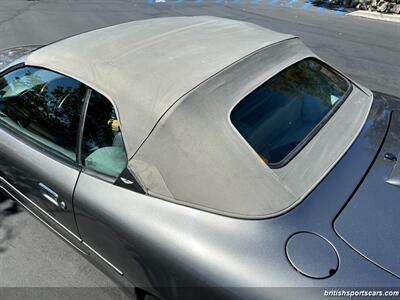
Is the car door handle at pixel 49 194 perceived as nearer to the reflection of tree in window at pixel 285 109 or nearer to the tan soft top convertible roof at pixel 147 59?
the tan soft top convertible roof at pixel 147 59

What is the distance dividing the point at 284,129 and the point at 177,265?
940 mm

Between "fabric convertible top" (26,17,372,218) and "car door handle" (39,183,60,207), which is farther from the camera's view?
"car door handle" (39,183,60,207)

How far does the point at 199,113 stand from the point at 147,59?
1.92 feet

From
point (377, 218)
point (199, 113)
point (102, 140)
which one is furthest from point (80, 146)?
point (377, 218)

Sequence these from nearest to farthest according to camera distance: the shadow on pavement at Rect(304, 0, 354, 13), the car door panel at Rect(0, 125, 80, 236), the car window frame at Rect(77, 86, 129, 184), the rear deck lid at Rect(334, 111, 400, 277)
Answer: the rear deck lid at Rect(334, 111, 400, 277) → the car window frame at Rect(77, 86, 129, 184) → the car door panel at Rect(0, 125, 80, 236) → the shadow on pavement at Rect(304, 0, 354, 13)

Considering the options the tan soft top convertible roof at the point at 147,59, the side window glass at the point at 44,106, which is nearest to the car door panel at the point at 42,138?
the side window glass at the point at 44,106

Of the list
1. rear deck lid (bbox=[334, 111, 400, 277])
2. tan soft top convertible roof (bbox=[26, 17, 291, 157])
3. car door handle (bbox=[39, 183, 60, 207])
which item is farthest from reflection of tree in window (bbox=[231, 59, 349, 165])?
car door handle (bbox=[39, 183, 60, 207])

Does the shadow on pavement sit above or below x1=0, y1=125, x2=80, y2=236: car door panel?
below

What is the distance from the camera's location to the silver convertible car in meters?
1.42

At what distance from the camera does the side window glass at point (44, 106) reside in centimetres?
213

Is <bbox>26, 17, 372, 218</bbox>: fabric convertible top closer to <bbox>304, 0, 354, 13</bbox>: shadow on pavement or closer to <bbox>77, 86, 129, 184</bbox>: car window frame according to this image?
<bbox>77, 86, 129, 184</bbox>: car window frame

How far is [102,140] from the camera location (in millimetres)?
2025

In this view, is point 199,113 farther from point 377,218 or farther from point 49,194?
point 49,194

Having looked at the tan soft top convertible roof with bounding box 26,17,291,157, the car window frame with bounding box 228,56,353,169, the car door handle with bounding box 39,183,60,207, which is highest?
the tan soft top convertible roof with bounding box 26,17,291,157
